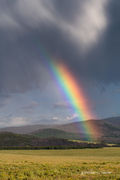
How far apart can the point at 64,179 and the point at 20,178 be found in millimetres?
3873

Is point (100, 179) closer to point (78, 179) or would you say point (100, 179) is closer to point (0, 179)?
point (78, 179)

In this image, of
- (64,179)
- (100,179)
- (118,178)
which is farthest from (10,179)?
(118,178)

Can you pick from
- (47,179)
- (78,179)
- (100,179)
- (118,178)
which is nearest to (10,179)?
(47,179)

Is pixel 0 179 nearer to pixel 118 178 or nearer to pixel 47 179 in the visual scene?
pixel 47 179

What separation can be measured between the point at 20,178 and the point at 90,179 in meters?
6.03

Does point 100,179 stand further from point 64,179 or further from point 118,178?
point 64,179

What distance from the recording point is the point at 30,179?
1808cm

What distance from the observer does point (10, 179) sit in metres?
18.1

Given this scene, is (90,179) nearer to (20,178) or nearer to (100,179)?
(100,179)

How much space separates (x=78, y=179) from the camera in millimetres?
18234

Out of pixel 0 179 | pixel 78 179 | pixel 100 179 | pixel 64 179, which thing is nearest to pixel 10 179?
pixel 0 179

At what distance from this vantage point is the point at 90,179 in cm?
1822

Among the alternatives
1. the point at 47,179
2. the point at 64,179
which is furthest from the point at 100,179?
the point at 47,179

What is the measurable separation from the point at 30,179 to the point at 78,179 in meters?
4.03
